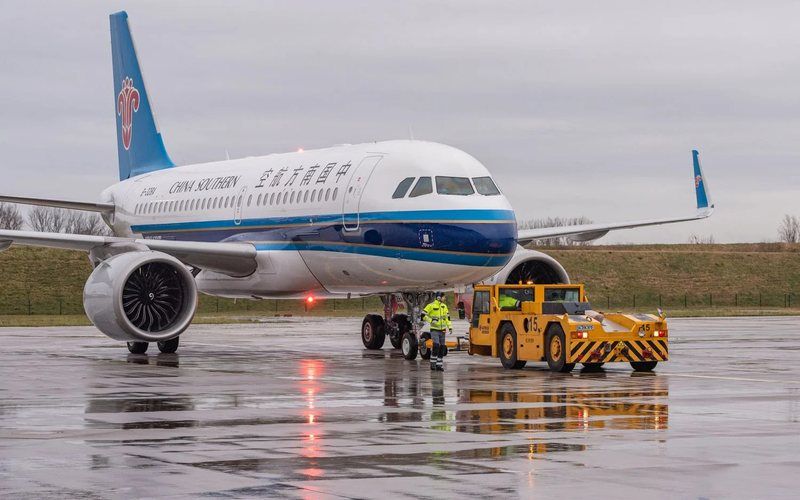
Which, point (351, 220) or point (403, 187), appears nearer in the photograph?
point (403, 187)

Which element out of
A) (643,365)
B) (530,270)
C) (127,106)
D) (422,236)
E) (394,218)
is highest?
(127,106)

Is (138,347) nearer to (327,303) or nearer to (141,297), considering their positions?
(141,297)

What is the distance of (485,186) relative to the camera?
93.4 feet

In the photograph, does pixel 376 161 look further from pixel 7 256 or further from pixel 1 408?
pixel 7 256

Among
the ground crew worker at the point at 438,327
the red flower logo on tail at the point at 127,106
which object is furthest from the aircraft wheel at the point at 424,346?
the red flower logo on tail at the point at 127,106

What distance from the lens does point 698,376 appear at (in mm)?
23719

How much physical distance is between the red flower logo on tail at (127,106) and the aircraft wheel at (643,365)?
78.3ft

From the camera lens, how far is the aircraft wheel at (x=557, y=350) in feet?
80.2

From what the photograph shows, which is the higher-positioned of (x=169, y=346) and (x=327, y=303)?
(x=327, y=303)

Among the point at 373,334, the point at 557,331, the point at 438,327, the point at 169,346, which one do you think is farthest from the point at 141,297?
the point at 557,331

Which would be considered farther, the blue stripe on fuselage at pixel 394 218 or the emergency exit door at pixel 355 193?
the emergency exit door at pixel 355 193

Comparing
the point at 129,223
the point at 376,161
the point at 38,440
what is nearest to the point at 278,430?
the point at 38,440

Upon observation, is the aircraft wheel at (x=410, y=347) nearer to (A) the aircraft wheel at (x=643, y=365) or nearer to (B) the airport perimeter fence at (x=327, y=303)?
(A) the aircraft wheel at (x=643, y=365)

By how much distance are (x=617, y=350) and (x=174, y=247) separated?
11701mm
